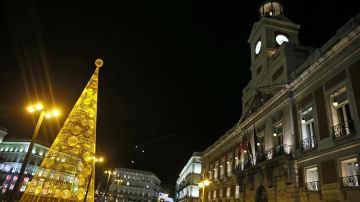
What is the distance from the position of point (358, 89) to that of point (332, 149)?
12.3 ft

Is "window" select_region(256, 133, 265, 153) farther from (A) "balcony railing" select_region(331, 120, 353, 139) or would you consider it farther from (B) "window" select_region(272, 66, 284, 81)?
(A) "balcony railing" select_region(331, 120, 353, 139)

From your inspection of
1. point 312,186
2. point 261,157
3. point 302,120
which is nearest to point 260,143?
point 261,157

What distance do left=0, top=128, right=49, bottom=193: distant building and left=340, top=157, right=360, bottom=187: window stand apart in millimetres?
81295

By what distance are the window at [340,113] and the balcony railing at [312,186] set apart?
3.38 m

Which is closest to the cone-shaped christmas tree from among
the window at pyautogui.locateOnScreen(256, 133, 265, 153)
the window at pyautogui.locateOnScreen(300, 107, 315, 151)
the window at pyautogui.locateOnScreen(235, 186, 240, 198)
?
the window at pyautogui.locateOnScreen(300, 107, 315, 151)

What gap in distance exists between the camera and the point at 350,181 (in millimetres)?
14836

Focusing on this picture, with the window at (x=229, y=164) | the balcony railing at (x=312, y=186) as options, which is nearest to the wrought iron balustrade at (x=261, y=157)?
the balcony railing at (x=312, y=186)

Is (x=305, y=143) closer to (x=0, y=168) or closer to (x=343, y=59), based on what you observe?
(x=343, y=59)

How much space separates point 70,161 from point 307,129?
1636cm

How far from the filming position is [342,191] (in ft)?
49.7

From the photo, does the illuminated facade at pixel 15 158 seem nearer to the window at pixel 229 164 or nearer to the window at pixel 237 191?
the window at pixel 229 164

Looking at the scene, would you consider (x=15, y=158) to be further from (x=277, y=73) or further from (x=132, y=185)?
(x=277, y=73)

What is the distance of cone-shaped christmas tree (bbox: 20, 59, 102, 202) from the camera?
57.1 ft

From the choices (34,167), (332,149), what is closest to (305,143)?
(332,149)
